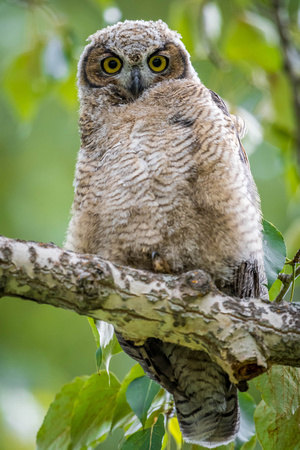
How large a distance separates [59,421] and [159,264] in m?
0.72

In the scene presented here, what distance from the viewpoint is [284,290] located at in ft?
7.00

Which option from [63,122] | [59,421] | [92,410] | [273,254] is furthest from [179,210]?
[63,122]

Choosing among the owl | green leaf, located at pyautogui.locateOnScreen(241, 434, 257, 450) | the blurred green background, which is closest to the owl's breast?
the owl

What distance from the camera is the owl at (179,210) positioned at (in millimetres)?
2371

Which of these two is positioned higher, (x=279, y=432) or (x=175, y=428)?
(x=279, y=432)

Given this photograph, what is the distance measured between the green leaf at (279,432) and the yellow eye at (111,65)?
1732mm

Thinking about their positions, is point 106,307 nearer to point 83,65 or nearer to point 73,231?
point 73,231

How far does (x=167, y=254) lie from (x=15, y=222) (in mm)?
5435

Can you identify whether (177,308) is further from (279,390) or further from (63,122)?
(63,122)

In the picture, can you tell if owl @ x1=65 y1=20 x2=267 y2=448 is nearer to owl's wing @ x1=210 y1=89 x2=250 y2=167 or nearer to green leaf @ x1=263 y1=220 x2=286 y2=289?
owl's wing @ x1=210 y1=89 x2=250 y2=167

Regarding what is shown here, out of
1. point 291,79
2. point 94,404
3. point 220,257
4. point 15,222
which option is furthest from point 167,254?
point 15,222

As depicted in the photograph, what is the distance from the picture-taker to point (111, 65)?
2922 mm

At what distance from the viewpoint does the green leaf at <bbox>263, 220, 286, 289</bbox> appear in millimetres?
2102

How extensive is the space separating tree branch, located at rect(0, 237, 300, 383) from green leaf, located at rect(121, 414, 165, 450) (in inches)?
14.7
